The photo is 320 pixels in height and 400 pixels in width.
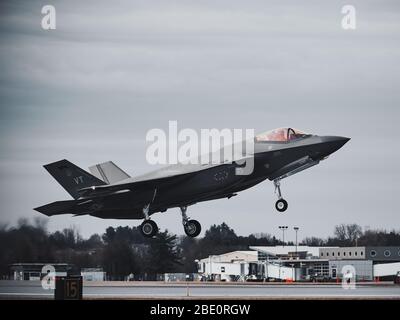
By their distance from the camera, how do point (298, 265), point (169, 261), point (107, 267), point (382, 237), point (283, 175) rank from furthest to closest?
1. point (382, 237)
2. point (298, 265)
3. point (169, 261)
4. point (107, 267)
5. point (283, 175)

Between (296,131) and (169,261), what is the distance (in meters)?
20.2

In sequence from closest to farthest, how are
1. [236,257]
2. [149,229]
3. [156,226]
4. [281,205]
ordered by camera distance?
[281,205] → [149,229] → [156,226] → [236,257]

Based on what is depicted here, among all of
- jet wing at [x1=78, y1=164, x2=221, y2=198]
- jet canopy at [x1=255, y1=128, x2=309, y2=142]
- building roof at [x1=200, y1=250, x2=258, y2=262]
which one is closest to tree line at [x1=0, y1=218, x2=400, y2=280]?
building roof at [x1=200, y1=250, x2=258, y2=262]

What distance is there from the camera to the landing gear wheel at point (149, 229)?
5816 cm

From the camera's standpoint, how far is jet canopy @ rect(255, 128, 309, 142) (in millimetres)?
58438

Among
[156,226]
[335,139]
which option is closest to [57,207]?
[156,226]

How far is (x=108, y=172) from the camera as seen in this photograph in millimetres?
62938

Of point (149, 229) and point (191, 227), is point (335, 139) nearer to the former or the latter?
point (191, 227)

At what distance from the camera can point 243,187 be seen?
60.2 meters

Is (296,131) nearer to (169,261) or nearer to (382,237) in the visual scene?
(169,261)

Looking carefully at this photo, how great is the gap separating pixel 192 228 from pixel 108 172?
21.8 ft

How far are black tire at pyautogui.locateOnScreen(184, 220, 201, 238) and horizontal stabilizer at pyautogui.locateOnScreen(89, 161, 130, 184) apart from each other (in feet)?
17.2
